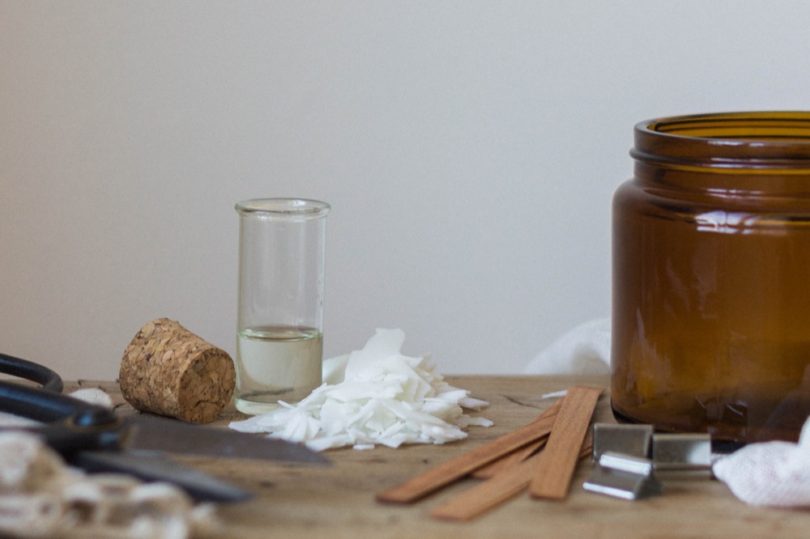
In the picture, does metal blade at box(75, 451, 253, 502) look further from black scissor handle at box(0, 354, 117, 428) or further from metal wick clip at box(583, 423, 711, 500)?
→ metal wick clip at box(583, 423, 711, 500)

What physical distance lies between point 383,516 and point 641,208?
0.28 meters

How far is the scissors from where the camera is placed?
0.60 meters

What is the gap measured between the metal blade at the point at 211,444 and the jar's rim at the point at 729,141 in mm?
316

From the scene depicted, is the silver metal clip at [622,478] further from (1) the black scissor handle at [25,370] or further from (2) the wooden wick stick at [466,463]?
(1) the black scissor handle at [25,370]

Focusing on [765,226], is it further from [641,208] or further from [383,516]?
[383,516]

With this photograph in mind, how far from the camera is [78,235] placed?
1254mm

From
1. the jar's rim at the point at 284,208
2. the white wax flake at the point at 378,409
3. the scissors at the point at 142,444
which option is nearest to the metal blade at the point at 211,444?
the scissors at the point at 142,444

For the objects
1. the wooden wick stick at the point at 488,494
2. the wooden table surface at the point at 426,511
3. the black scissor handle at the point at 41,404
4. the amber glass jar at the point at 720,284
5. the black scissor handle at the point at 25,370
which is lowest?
the wooden table surface at the point at 426,511

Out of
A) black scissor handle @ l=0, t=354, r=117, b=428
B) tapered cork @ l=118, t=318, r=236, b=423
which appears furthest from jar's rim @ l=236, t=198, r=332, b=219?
black scissor handle @ l=0, t=354, r=117, b=428

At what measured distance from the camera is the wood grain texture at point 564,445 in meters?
0.69

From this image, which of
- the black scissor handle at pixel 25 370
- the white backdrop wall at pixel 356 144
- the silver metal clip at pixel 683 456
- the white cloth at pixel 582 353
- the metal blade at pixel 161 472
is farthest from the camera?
the white backdrop wall at pixel 356 144

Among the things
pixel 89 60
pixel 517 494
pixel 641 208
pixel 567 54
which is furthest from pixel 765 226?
pixel 89 60

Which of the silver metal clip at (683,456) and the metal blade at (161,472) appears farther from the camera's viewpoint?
the silver metal clip at (683,456)

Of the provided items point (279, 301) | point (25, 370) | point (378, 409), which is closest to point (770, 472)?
point (378, 409)
